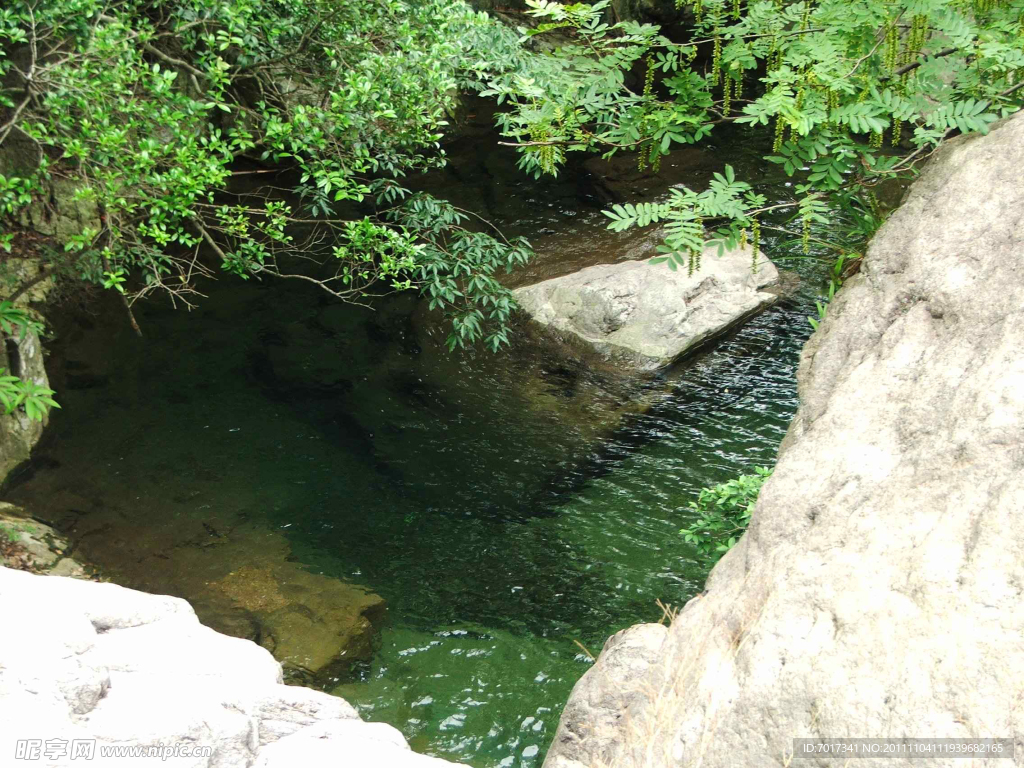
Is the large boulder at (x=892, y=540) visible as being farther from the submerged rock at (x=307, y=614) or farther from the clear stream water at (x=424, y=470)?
the submerged rock at (x=307, y=614)

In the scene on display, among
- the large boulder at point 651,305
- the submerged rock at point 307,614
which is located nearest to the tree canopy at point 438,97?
the large boulder at point 651,305

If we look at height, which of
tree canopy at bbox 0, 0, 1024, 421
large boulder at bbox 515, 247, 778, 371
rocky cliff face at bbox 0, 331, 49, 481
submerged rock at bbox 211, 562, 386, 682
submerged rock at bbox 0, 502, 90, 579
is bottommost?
submerged rock at bbox 211, 562, 386, 682

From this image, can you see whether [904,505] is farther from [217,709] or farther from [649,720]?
[217,709]

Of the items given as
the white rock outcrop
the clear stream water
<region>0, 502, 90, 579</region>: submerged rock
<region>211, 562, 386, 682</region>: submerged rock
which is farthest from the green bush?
<region>0, 502, 90, 579</region>: submerged rock

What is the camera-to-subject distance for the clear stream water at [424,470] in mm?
6070

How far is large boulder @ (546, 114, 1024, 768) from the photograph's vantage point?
9.32 feet

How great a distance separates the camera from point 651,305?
381 inches

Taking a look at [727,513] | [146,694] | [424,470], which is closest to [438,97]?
[424,470]

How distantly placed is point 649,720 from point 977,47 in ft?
11.1

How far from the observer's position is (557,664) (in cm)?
593

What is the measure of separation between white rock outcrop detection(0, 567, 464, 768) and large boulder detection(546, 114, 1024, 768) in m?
1.18

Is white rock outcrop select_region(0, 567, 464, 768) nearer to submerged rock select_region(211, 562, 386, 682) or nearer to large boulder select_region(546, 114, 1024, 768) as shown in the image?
large boulder select_region(546, 114, 1024, 768)

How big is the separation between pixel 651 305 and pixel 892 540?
665 centimetres

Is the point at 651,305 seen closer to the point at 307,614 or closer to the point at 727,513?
the point at 727,513
